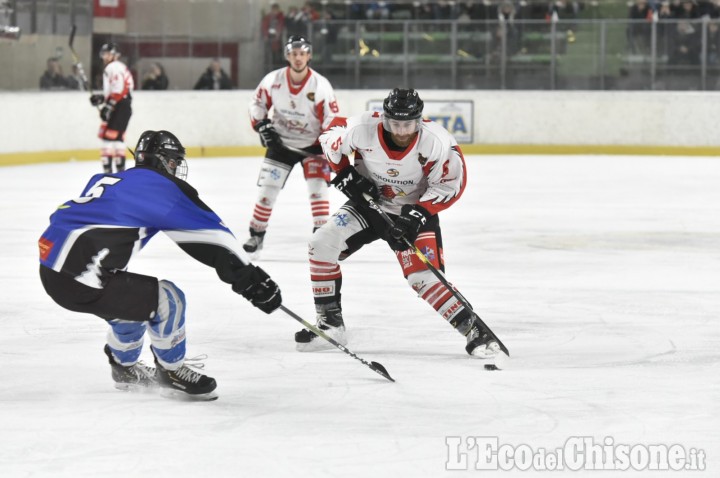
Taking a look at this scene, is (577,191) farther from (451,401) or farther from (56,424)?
(56,424)

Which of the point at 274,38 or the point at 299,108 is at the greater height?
the point at 274,38

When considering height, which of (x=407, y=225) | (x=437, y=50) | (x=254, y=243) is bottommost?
(x=254, y=243)

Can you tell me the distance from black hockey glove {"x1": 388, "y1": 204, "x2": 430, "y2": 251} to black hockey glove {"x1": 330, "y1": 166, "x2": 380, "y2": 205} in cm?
18

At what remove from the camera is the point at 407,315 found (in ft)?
17.3

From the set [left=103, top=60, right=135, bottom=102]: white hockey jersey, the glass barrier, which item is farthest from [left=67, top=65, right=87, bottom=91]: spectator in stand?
[left=103, top=60, right=135, bottom=102]: white hockey jersey

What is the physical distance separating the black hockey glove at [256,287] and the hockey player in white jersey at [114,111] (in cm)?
796

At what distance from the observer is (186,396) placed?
12.4ft

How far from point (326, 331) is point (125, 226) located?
4.53 ft

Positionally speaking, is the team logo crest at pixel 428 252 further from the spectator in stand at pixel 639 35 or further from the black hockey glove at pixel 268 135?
the spectator in stand at pixel 639 35

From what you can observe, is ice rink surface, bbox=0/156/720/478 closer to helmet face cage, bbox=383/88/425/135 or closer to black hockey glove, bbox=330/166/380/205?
black hockey glove, bbox=330/166/380/205

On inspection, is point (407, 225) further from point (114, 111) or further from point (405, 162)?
point (114, 111)

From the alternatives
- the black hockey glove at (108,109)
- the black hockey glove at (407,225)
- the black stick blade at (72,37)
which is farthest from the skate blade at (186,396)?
the black stick blade at (72,37)

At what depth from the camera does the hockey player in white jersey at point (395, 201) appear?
441cm

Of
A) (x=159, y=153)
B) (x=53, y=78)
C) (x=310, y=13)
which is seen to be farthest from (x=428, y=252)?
(x=310, y=13)
